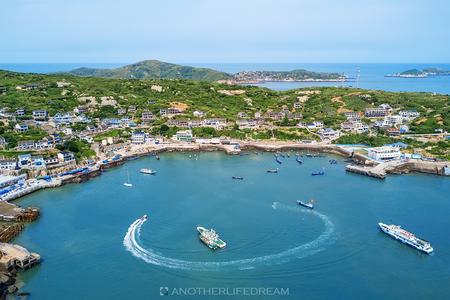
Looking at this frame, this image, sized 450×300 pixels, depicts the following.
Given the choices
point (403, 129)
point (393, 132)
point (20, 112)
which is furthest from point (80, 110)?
point (403, 129)

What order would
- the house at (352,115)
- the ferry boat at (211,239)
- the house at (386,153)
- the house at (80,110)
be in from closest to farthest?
the ferry boat at (211,239), the house at (386,153), the house at (80,110), the house at (352,115)

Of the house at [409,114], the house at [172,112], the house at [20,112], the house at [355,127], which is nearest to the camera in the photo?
the house at [355,127]

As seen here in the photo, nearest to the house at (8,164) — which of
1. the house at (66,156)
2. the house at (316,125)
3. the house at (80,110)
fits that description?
the house at (66,156)

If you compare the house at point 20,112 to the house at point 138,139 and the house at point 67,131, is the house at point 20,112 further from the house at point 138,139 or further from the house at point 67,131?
the house at point 138,139

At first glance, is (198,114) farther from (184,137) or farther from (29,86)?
(29,86)

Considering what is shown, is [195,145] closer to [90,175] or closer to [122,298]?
[90,175]

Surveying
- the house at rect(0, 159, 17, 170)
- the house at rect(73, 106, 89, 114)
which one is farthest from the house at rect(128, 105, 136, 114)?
the house at rect(0, 159, 17, 170)
